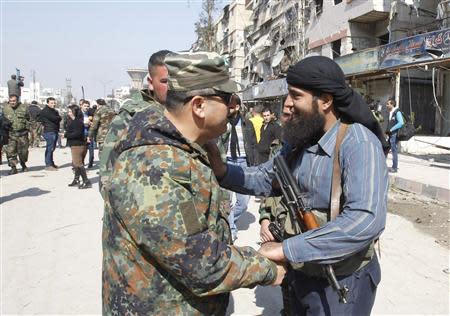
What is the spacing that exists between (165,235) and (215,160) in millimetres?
773

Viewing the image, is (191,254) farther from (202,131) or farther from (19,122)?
(19,122)

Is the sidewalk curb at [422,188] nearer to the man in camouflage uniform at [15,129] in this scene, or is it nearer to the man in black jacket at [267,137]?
the man in black jacket at [267,137]

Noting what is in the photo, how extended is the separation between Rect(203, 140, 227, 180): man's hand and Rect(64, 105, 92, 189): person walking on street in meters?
6.45

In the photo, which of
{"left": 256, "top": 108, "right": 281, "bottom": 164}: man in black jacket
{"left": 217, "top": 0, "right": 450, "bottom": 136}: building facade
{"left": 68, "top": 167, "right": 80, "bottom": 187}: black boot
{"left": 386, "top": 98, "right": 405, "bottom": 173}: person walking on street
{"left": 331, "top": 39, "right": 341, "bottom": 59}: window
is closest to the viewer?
{"left": 256, "top": 108, "right": 281, "bottom": 164}: man in black jacket

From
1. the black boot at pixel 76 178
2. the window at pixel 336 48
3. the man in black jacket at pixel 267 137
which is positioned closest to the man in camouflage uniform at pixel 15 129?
the black boot at pixel 76 178

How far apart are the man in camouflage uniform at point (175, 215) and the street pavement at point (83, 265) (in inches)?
76.2

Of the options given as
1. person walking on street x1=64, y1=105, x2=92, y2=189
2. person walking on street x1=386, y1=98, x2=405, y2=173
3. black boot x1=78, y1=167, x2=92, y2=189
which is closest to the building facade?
person walking on street x1=386, y1=98, x2=405, y2=173

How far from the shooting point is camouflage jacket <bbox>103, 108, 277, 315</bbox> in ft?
3.49

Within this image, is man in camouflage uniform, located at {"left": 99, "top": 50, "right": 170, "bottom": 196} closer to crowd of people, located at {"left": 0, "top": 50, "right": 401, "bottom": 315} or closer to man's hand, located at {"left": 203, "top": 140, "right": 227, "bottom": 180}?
man's hand, located at {"left": 203, "top": 140, "right": 227, "bottom": 180}

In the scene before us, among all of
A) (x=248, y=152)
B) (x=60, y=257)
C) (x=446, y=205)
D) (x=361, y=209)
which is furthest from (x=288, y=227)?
(x=446, y=205)

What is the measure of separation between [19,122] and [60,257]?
6.54 m

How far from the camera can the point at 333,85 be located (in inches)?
59.2

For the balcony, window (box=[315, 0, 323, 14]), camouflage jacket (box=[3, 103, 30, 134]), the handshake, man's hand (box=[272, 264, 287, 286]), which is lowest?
man's hand (box=[272, 264, 287, 286])

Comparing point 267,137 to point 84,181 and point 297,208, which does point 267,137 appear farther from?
point 84,181
